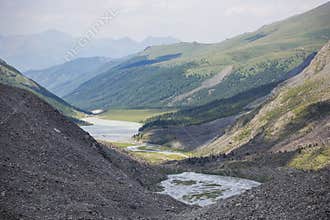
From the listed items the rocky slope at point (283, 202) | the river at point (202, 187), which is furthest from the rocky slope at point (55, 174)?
the rocky slope at point (283, 202)

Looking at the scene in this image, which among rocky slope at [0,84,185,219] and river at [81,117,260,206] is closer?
rocky slope at [0,84,185,219]

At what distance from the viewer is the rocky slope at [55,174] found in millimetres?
47156

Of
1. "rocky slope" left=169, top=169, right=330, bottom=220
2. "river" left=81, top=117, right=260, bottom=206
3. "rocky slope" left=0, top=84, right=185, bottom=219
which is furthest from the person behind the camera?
"river" left=81, top=117, right=260, bottom=206

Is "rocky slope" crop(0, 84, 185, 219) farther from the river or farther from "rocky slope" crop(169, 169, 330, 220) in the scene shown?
"rocky slope" crop(169, 169, 330, 220)

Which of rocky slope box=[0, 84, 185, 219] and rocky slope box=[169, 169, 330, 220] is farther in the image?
rocky slope box=[0, 84, 185, 219]

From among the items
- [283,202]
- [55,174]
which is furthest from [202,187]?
[283,202]

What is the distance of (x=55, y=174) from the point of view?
60.4m

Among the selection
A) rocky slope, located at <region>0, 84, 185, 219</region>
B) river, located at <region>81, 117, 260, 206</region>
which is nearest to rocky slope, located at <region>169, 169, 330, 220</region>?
rocky slope, located at <region>0, 84, 185, 219</region>

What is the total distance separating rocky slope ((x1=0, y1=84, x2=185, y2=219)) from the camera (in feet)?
155

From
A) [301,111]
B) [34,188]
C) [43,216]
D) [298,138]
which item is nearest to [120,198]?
[34,188]

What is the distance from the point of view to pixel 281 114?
198m

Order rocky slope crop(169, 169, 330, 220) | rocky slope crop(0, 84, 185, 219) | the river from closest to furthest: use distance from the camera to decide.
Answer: rocky slope crop(169, 169, 330, 220) < rocky slope crop(0, 84, 185, 219) < the river

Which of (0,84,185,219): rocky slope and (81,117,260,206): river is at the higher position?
(0,84,185,219): rocky slope

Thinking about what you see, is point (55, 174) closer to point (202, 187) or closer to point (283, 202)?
point (283, 202)
